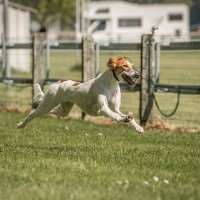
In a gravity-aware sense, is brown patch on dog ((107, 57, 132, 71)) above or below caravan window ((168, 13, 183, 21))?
above

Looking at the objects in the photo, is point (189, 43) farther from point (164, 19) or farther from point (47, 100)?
point (164, 19)

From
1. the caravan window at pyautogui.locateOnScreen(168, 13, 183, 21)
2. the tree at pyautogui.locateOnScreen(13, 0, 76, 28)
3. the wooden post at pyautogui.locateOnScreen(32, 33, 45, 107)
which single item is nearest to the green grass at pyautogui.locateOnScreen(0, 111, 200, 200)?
the wooden post at pyautogui.locateOnScreen(32, 33, 45, 107)

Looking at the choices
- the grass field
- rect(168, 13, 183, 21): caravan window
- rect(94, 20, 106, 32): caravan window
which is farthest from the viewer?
rect(168, 13, 183, 21): caravan window

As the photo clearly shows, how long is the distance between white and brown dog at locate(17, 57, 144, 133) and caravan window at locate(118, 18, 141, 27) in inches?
2222

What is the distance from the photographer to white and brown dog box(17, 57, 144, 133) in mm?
9586

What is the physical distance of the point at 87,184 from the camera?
7.20 m

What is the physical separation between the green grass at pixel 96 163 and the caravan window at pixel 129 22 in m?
54.3

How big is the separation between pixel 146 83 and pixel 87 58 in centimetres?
177

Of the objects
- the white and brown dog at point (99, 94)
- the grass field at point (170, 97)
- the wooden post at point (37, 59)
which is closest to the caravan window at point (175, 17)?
the grass field at point (170, 97)

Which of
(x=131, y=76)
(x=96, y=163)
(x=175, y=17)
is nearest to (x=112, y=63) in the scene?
(x=131, y=76)

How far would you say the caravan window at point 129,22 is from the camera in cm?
6681

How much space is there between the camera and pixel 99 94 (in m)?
9.74

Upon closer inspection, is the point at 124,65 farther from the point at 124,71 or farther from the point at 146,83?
the point at 146,83

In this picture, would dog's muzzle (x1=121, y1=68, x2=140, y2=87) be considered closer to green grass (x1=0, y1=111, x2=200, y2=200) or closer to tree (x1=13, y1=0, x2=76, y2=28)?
green grass (x1=0, y1=111, x2=200, y2=200)
